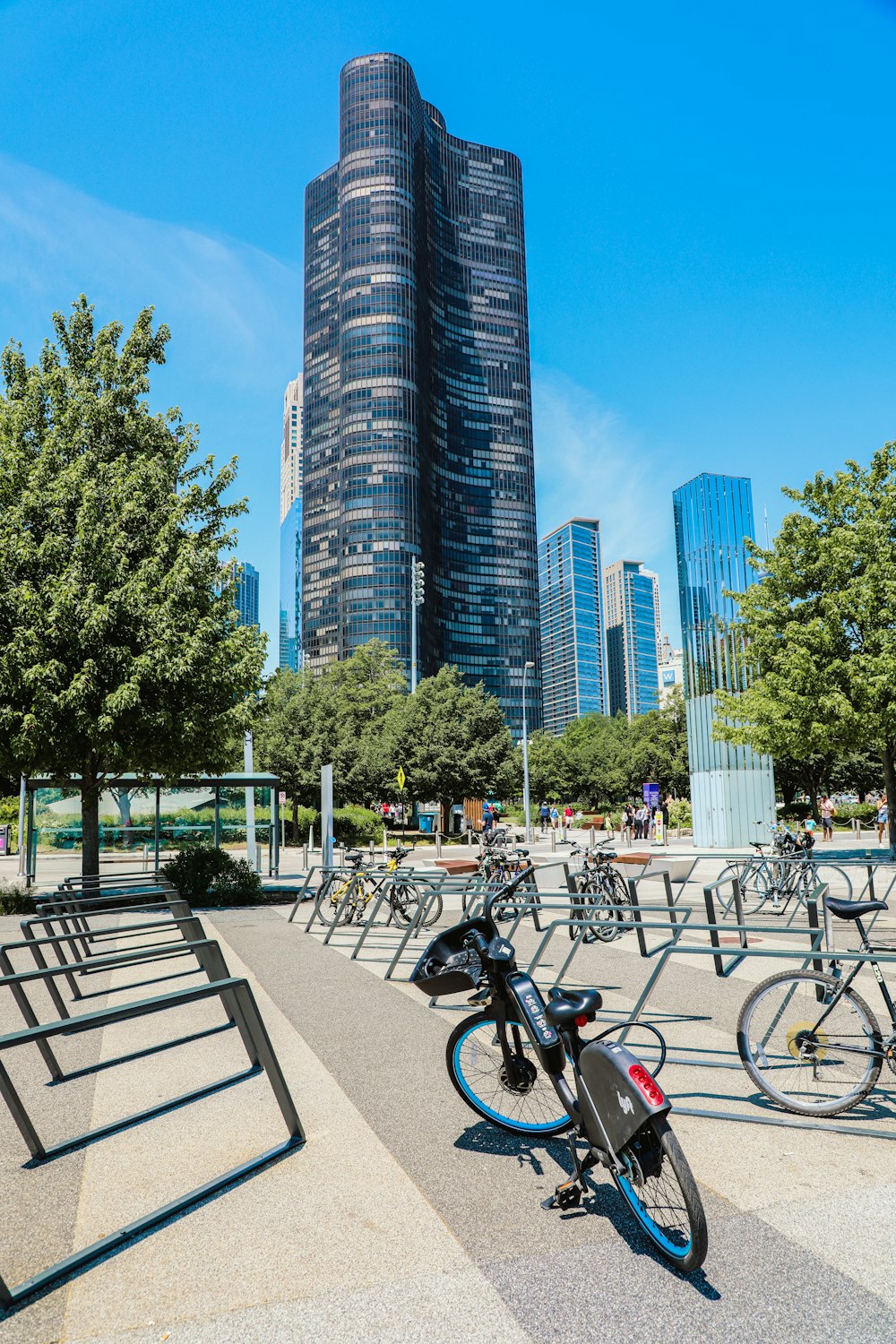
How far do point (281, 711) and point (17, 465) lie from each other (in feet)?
91.1

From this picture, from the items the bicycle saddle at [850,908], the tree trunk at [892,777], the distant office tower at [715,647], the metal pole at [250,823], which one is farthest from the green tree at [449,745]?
the bicycle saddle at [850,908]

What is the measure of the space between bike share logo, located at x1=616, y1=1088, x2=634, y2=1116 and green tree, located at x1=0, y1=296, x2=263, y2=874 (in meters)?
13.2

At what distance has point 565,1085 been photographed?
12.7 feet

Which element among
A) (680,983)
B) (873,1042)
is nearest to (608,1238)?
(873,1042)

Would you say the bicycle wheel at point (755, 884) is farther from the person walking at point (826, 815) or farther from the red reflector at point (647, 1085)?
the person walking at point (826, 815)

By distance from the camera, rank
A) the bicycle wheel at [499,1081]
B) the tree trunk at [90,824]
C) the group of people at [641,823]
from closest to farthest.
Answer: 1. the bicycle wheel at [499,1081]
2. the tree trunk at [90,824]
3. the group of people at [641,823]

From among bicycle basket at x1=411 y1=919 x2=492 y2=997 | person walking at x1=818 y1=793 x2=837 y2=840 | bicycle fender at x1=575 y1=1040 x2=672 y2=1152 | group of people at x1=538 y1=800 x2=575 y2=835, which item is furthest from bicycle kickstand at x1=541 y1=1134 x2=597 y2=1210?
group of people at x1=538 y1=800 x2=575 y2=835

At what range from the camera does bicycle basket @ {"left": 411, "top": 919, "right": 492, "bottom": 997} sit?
455cm

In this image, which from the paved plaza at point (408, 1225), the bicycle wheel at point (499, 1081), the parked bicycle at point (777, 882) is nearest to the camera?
the paved plaza at point (408, 1225)

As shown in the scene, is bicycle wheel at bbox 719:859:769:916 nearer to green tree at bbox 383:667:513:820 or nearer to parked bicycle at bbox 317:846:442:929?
parked bicycle at bbox 317:846:442:929

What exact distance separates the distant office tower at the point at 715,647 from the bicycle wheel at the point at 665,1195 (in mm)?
26415

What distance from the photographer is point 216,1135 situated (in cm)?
474

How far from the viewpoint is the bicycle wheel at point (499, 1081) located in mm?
4520

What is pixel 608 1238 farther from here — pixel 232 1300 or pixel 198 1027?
pixel 198 1027
